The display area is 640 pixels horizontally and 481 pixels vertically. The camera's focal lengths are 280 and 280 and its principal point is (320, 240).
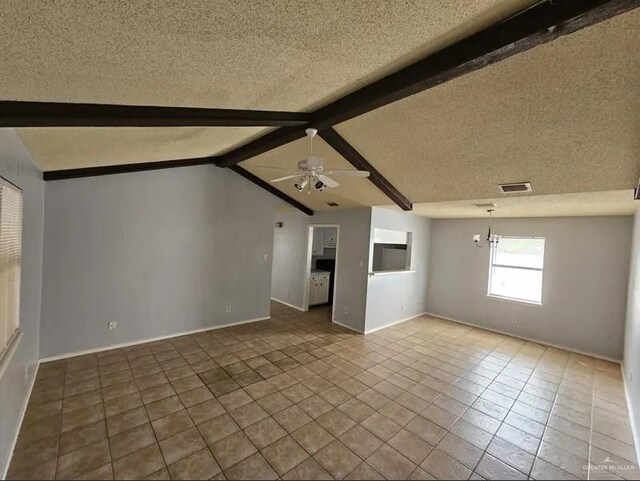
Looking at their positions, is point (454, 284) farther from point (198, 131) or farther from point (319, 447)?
point (198, 131)

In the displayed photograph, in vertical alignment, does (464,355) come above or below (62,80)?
below

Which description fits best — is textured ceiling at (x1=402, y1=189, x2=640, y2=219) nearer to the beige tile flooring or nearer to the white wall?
the white wall

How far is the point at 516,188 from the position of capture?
10.7 feet

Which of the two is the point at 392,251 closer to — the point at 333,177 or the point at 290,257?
the point at 290,257

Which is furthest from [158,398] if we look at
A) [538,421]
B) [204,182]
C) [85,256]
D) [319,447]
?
[538,421]

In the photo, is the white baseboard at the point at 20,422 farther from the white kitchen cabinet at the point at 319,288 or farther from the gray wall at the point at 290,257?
the white kitchen cabinet at the point at 319,288

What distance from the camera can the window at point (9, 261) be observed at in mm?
1889

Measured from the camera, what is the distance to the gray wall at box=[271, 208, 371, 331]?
17.1ft

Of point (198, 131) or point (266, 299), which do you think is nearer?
point (198, 131)

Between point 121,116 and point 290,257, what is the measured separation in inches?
202

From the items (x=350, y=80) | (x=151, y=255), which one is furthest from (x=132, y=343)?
(x=350, y=80)

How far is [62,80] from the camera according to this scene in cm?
143

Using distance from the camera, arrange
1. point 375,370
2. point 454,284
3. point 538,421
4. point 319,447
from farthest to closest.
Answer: point 454,284 → point 375,370 → point 538,421 → point 319,447

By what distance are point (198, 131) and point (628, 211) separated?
5.83 meters
